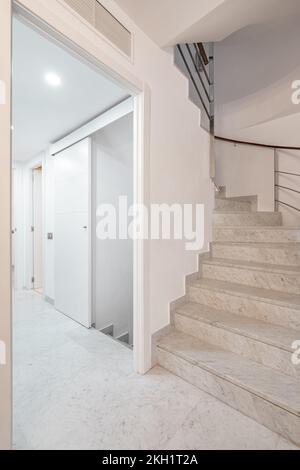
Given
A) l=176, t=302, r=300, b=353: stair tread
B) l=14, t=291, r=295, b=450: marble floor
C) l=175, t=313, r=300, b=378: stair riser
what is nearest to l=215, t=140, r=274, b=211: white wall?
l=176, t=302, r=300, b=353: stair tread

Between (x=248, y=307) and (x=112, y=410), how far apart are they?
119 centimetres

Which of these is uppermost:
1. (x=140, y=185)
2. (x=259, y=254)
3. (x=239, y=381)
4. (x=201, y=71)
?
(x=201, y=71)

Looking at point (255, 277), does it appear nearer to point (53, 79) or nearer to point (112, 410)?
point (112, 410)

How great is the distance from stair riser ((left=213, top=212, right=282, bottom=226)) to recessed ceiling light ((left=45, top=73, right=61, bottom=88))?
2.11m

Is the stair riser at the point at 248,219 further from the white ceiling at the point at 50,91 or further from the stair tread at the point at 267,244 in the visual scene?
the white ceiling at the point at 50,91

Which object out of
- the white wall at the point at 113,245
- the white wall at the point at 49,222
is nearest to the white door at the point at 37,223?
the white wall at the point at 49,222

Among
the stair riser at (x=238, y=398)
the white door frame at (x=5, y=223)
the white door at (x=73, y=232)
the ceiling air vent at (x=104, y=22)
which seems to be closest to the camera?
the white door frame at (x=5, y=223)

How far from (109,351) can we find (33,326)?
3.67 ft

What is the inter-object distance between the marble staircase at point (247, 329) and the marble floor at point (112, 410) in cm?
11

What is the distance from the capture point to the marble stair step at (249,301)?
163cm

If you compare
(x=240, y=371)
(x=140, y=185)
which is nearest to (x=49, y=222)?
(x=140, y=185)

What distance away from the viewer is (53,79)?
194cm

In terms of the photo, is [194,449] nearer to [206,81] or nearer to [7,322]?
[7,322]

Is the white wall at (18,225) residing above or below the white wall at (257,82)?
below
